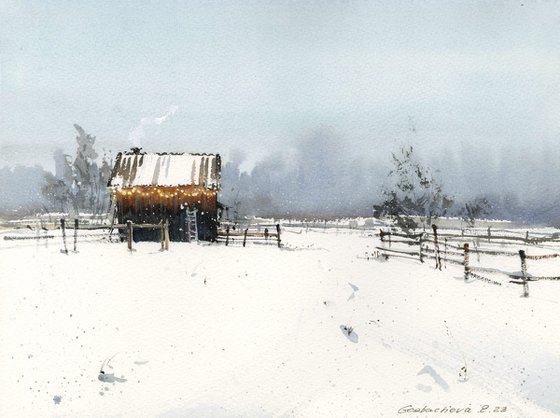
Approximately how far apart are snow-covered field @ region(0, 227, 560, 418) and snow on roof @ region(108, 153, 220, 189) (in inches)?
474

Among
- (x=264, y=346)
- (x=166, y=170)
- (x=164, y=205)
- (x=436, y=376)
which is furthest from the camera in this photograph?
(x=166, y=170)

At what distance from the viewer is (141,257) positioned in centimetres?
1939

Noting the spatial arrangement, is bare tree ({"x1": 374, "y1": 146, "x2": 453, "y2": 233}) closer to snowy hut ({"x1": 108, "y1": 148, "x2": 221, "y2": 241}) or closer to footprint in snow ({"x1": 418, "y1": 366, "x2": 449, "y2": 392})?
snowy hut ({"x1": 108, "y1": 148, "x2": 221, "y2": 241})

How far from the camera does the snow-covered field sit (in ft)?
30.2

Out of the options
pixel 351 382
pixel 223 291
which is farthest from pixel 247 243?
pixel 351 382

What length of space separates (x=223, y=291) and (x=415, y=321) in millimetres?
5060

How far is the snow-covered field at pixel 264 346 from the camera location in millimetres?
9219
